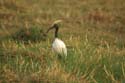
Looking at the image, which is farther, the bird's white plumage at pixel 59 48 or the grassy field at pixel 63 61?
the bird's white plumage at pixel 59 48

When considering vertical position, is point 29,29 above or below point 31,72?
Result: below

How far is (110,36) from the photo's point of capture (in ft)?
38.1

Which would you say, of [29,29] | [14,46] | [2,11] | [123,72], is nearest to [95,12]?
[2,11]

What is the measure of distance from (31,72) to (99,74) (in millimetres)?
1084

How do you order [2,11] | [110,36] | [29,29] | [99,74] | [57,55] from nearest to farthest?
[99,74], [57,55], [29,29], [110,36], [2,11]

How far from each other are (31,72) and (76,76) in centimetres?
58

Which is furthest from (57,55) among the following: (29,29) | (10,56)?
(29,29)

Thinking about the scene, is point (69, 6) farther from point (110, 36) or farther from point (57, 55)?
point (57, 55)

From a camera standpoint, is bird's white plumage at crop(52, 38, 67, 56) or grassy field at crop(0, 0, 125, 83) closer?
grassy field at crop(0, 0, 125, 83)

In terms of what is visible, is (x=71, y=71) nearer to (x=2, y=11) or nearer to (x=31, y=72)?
(x=31, y=72)

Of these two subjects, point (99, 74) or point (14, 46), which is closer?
point (99, 74)

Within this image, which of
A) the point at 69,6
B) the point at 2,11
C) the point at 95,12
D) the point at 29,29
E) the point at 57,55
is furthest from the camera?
the point at 69,6

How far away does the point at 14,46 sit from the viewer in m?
7.11

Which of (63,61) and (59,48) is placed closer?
(63,61)
